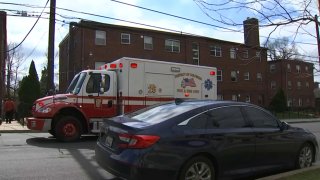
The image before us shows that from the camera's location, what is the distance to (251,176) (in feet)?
26.2

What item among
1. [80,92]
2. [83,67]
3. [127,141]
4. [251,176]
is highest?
[83,67]

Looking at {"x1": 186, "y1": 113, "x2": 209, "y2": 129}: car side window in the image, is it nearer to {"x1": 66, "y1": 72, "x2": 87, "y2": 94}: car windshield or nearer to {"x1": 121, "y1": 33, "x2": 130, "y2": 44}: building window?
{"x1": 66, "y1": 72, "x2": 87, "y2": 94}: car windshield

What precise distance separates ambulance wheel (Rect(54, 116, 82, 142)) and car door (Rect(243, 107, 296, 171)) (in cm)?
813

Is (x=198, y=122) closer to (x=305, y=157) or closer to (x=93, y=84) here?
(x=305, y=157)

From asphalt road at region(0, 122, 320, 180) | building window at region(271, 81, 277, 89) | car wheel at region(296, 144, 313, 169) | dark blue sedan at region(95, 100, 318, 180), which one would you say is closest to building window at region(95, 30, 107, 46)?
asphalt road at region(0, 122, 320, 180)

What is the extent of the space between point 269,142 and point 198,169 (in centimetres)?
191

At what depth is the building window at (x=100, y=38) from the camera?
39219 millimetres

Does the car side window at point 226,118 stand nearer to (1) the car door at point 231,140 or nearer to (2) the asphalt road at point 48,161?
(1) the car door at point 231,140

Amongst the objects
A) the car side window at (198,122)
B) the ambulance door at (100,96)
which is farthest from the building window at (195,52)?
the car side window at (198,122)

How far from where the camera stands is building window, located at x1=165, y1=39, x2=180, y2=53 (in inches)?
1715

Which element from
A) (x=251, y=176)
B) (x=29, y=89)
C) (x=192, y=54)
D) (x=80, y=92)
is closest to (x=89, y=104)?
(x=80, y=92)

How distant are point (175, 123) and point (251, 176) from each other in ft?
6.92

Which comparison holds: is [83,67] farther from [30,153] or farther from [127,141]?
[127,141]

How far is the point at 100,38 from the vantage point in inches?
1550
